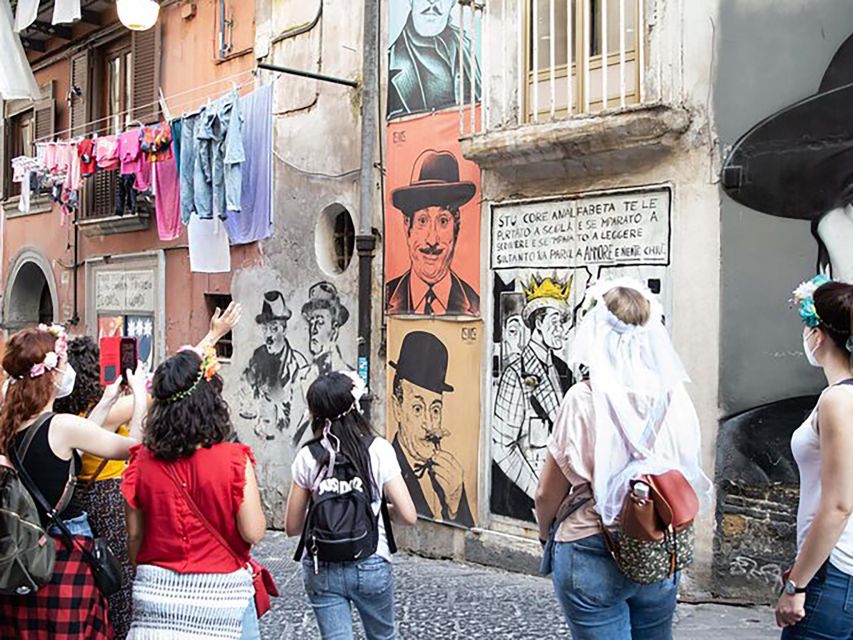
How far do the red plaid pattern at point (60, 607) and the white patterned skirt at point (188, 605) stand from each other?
0.39 meters

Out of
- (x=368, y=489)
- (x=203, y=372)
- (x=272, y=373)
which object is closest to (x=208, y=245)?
(x=272, y=373)

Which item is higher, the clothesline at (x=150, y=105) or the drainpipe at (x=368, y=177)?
the clothesline at (x=150, y=105)

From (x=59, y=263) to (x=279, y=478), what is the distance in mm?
7023

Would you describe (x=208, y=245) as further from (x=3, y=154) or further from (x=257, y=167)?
(x=3, y=154)

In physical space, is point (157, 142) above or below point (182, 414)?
above

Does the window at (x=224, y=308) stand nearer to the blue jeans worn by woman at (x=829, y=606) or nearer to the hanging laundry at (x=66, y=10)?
the hanging laundry at (x=66, y=10)

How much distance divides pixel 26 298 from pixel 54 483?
15.3 m

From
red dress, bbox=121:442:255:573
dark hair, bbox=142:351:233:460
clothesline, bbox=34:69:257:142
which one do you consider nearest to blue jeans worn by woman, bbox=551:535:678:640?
red dress, bbox=121:442:255:573

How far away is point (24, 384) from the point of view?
13.0 ft

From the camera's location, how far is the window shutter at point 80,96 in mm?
15172

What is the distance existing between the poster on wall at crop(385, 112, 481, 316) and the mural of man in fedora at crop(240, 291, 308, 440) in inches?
75.6

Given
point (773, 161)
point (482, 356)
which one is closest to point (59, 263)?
point (482, 356)

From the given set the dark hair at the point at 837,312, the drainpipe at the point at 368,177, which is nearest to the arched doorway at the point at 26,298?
the drainpipe at the point at 368,177

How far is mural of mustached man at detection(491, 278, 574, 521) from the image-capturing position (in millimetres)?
7809
